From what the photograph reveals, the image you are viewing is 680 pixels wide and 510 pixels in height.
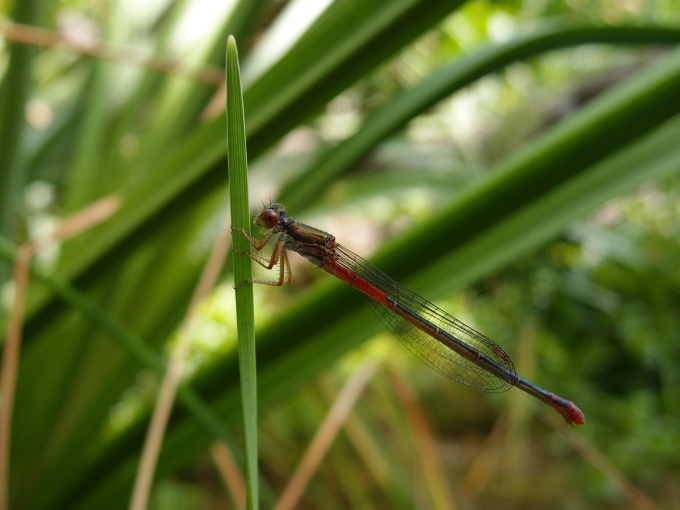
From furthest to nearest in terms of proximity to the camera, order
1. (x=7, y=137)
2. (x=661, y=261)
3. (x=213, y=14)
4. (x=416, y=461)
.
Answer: (x=661, y=261) < (x=416, y=461) < (x=213, y=14) < (x=7, y=137)

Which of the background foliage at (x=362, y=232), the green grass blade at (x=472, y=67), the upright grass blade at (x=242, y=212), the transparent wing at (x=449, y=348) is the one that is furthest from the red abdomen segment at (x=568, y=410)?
the upright grass blade at (x=242, y=212)

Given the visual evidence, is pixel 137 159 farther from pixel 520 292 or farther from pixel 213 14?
pixel 520 292

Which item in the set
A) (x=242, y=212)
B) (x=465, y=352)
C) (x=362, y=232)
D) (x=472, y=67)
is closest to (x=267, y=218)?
(x=472, y=67)

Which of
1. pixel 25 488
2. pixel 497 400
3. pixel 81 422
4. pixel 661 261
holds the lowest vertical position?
pixel 25 488

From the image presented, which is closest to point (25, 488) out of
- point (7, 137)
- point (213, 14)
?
point (7, 137)

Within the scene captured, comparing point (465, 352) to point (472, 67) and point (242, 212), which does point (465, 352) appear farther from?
point (242, 212)

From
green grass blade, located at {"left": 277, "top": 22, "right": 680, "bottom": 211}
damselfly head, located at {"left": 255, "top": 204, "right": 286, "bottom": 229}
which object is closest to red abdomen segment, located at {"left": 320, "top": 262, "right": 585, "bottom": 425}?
damselfly head, located at {"left": 255, "top": 204, "right": 286, "bottom": 229}

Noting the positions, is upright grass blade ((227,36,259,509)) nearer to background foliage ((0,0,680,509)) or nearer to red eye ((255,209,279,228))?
background foliage ((0,0,680,509))

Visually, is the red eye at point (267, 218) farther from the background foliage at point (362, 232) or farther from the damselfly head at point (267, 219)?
the background foliage at point (362, 232)
